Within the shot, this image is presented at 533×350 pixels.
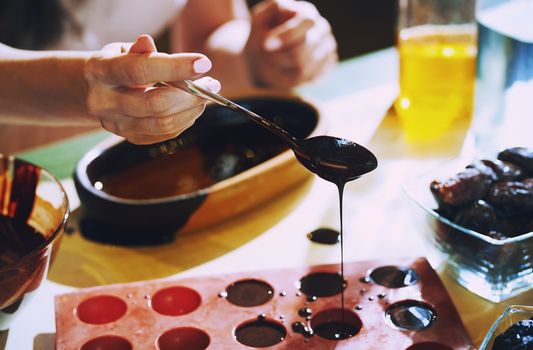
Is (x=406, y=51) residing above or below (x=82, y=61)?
below

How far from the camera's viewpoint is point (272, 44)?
147 centimetres

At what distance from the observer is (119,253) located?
1.09 metres

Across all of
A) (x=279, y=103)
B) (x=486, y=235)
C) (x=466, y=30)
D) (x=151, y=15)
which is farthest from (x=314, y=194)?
(x=151, y=15)

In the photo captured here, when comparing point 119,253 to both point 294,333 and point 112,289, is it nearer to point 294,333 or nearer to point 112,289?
point 112,289

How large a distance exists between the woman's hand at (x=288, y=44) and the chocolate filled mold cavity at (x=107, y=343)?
76 centimetres

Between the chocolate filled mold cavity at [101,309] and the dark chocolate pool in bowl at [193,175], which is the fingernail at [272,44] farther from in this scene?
the chocolate filled mold cavity at [101,309]

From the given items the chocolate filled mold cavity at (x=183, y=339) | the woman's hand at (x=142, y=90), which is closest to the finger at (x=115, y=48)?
the woman's hand at (x=142, y=90)

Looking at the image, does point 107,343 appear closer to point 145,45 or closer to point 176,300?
point 176,300

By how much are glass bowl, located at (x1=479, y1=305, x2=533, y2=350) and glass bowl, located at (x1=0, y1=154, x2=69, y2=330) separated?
49 centimetres

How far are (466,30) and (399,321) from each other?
75 centimetres

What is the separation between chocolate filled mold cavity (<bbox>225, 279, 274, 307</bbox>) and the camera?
93cm

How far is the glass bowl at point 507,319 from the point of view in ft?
2.45

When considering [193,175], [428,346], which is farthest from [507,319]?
[193,175]

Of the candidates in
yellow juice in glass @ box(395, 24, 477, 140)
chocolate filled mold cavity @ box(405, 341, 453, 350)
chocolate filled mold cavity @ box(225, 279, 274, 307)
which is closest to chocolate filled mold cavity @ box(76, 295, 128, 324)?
chocolate filled mold cavity @ box(225, 279, 274, 307)
